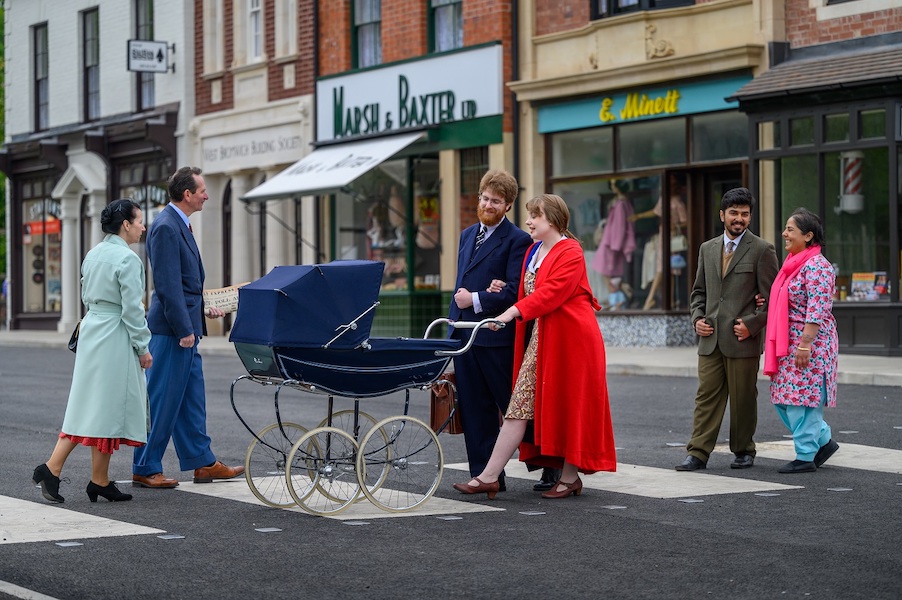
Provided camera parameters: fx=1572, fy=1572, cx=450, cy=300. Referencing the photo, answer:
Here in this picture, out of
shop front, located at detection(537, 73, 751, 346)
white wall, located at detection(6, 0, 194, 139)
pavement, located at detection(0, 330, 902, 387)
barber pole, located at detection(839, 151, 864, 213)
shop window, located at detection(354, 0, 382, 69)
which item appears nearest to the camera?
pavement, located at detection(0, 330, 902, 387)

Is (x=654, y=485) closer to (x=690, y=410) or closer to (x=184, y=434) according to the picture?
(x=184, y=434)

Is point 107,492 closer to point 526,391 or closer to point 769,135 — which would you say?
point 526,391

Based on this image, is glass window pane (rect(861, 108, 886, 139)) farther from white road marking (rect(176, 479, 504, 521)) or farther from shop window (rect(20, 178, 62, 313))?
shop window (rect(20, 178, 62, 313))

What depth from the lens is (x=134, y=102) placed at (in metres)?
36.4

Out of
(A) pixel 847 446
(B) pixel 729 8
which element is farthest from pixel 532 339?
(B) pixel 729 8

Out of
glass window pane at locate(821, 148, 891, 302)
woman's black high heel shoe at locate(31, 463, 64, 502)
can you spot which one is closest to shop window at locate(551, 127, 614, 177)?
glass window pane at locate(821, 148, 891, 302)

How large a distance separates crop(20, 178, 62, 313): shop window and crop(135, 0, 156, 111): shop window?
5.19 meters

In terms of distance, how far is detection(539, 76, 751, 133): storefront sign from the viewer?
22.7m

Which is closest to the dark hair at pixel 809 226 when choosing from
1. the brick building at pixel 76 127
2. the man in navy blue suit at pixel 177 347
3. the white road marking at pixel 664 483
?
the white road marking at pixel 664 483

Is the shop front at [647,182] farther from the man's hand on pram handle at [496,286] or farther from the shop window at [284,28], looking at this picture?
the man's hand on pram handle at [496,286]

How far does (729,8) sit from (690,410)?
31.1ft

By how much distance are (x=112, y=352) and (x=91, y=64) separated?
3075 centimetres

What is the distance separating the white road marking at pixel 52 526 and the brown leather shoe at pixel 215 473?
1.23 metres

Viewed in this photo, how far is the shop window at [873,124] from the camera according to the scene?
20.3 metres
